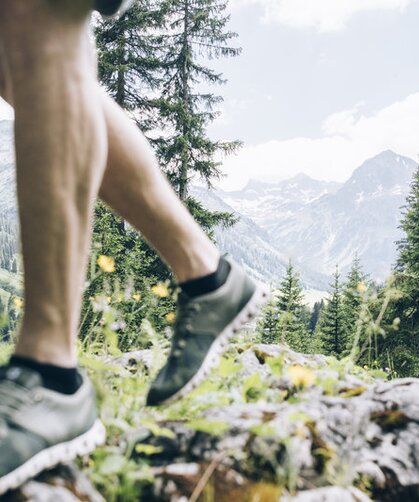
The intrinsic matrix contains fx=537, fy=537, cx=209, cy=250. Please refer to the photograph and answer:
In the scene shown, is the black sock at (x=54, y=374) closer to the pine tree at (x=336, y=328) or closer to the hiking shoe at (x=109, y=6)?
the hiking shoe at (x=109, y=6)

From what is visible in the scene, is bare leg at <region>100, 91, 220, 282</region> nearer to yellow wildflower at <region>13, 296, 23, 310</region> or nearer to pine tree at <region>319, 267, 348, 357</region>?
yellow wildflower at <region>13, 296, 23, 310</region>

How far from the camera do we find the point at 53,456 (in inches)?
51.7

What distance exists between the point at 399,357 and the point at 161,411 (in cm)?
2041

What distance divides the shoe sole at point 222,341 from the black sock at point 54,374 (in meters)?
0.29

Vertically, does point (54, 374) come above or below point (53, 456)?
above

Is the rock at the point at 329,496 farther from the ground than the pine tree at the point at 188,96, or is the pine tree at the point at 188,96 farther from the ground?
the pine tree at the point at 188,96

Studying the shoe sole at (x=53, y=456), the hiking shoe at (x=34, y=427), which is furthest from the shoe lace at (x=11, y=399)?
the shoe sole at (x=53, y=456)

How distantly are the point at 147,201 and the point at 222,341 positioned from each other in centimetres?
51

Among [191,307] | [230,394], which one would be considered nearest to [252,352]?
[230,394]

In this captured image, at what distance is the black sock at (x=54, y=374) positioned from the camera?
1.36m

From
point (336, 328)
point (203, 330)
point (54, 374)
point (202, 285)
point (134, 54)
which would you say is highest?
point (134, 54)

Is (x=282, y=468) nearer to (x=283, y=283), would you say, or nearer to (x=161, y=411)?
(x=161, y=411)

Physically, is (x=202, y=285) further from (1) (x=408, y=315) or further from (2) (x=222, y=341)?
(1) (x=408, y=315)

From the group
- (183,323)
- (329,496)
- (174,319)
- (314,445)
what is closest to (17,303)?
(174,319)
